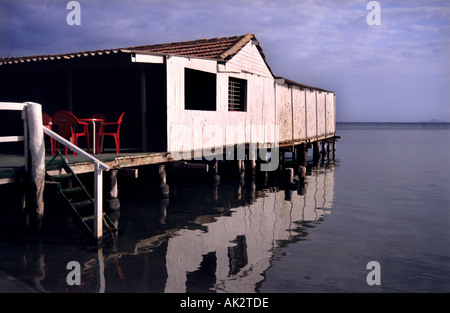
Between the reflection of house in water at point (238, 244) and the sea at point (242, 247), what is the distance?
0.07ft

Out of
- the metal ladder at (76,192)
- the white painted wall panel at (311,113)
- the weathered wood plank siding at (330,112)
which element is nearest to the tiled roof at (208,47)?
the white painted wall panel at (311,113)

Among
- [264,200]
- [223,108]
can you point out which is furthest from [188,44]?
[264,200]

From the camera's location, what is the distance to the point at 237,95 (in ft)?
49.5

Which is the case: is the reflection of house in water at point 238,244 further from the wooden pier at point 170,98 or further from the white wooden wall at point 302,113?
the white wooden wall at point 302,113

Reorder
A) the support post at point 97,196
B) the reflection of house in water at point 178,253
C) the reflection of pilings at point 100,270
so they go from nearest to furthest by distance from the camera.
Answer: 1. the reflection of pilings at point 100,270
2. the reflection of house in water at point 178,253
3. the support post at point 97,196

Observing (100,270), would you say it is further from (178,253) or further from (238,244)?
(238,244)

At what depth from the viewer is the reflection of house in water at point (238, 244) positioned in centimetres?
639

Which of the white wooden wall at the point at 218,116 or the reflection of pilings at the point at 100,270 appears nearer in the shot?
the reflection of pilings at the point at 100,270

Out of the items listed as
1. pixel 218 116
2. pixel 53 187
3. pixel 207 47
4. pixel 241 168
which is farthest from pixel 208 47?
pixel 53 187

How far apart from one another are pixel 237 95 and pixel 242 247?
7913 mm

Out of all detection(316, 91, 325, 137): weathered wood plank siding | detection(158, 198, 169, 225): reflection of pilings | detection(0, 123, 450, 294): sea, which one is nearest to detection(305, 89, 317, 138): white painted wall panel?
detection(316, 91, 325, 137): weathered wood plank siding

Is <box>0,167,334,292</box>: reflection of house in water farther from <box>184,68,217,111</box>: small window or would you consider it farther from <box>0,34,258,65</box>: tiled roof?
<box>0,34,258,65</box>: tiled roof
